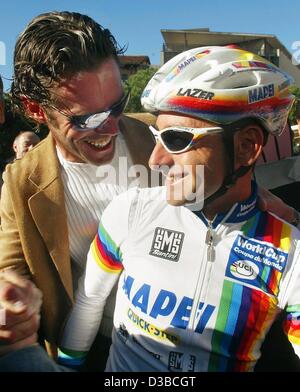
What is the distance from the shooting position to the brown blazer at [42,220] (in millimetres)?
1310

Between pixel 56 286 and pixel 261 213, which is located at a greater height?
pixel 261 213

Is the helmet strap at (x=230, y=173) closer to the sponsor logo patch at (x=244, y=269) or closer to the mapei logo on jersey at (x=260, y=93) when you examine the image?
the mapei logo on jersey at (x=260, y=93)

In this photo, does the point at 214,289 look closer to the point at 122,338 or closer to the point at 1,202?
the point at 122,338

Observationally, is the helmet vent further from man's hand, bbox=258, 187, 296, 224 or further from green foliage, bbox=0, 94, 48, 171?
green foliage, bbox=0, 94, 48, 171

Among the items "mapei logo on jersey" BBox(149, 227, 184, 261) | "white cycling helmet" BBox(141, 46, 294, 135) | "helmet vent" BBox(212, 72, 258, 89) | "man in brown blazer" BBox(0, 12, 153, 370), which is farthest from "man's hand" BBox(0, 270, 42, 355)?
"helmet vent" BBox(212, 72, 258, 89)

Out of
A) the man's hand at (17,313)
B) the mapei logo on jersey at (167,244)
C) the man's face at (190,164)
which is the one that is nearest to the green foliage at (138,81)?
the man's face at (190,164)

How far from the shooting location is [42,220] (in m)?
1.30

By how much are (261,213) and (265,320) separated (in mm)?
326

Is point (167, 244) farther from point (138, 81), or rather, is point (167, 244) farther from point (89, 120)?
point (138, 81)

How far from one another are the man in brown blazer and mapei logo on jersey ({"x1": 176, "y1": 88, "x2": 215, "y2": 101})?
24cm

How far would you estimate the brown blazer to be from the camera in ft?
4.30

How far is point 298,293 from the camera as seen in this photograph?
114 centimetres

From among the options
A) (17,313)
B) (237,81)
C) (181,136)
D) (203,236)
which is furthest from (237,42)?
(17,313)

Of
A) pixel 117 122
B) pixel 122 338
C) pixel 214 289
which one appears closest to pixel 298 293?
pixel 214 289
